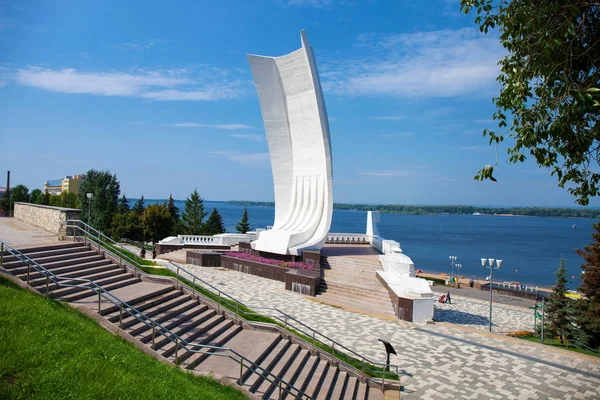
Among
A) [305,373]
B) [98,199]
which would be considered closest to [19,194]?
[98,199]

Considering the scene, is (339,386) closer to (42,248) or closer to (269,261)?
(42,248)

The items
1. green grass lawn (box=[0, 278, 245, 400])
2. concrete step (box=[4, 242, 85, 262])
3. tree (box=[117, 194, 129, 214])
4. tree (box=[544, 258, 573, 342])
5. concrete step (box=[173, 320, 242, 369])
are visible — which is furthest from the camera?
tree (box=[117, 194, 129, 214])

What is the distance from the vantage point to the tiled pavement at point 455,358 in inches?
293

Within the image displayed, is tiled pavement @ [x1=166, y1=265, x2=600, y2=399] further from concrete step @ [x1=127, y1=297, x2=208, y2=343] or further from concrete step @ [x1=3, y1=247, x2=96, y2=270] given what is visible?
concrete step @ [x1=3, y1=247, x2=96, y2=270]

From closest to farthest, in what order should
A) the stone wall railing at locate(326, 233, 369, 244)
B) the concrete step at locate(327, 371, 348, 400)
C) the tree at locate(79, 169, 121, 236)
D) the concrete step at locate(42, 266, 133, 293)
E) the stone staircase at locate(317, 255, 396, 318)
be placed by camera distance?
1. the concrete step at locate(327, 371, 348, 400)
2. the concrete step at locate(42, 266, 133, 293)
3. the stone staircase at locate(317, 255, 396, 318)
4. the stone wall railing at locate(326, 233, 369, 244)
5. the tree at locate(79, 169, 121, 236)

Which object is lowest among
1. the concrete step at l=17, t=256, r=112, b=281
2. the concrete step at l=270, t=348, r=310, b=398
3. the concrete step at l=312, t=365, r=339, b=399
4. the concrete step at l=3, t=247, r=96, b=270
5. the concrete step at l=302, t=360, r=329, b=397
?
the concrete step at l=312, t=365, r=339, b=399

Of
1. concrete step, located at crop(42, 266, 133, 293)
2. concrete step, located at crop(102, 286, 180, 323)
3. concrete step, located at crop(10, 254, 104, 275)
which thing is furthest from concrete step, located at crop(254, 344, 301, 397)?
concrete step, located at crop(10, 254, 104, 275)

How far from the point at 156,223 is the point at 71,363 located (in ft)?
107

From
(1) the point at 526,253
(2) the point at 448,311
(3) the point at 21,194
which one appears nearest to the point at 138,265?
(2) the point at 448,311

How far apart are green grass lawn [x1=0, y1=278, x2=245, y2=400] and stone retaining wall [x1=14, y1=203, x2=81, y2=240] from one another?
14.4 feet

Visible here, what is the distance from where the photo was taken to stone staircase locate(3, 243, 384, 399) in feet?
22.4

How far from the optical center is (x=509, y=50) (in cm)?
658

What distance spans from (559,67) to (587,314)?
1200 centimetres

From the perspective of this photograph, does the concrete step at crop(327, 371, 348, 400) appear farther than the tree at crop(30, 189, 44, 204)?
No
